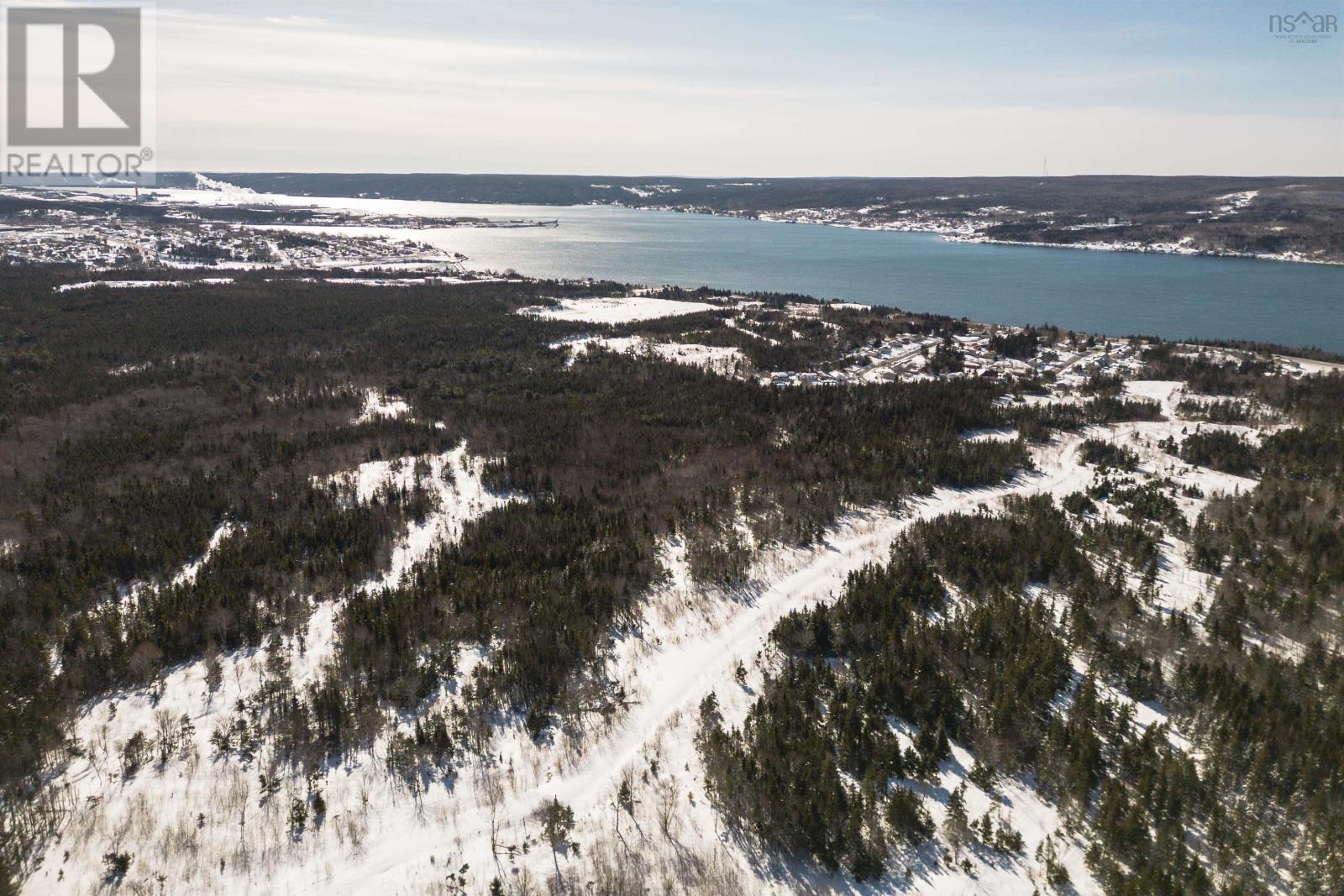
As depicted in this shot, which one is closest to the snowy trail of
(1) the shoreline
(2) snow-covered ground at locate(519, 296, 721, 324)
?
(2) snow-covered ground at locate(519, 296, 721, 324)

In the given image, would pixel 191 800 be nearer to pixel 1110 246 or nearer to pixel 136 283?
pixel 136 283

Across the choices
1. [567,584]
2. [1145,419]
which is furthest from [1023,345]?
[567,584]

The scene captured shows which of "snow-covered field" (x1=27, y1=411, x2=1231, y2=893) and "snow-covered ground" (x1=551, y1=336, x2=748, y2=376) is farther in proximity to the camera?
"snow-covered ground" (x1=551, y1=336, x2=748, y2=376)

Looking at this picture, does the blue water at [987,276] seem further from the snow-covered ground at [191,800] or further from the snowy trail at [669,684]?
the snow-covered ground at [191,800]

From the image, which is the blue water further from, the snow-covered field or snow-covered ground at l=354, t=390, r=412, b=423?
the snow-covered field

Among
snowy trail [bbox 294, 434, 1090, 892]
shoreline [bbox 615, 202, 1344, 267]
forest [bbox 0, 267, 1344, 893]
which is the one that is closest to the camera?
snowy trail [bbox 294, 434, 1090, 892]

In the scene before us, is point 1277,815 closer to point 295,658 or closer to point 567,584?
point 567,584

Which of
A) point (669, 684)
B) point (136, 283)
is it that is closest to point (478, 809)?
point (669, 684)

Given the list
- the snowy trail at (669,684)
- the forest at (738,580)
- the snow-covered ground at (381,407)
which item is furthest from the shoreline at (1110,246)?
the snow-covered ground at (381,407)
